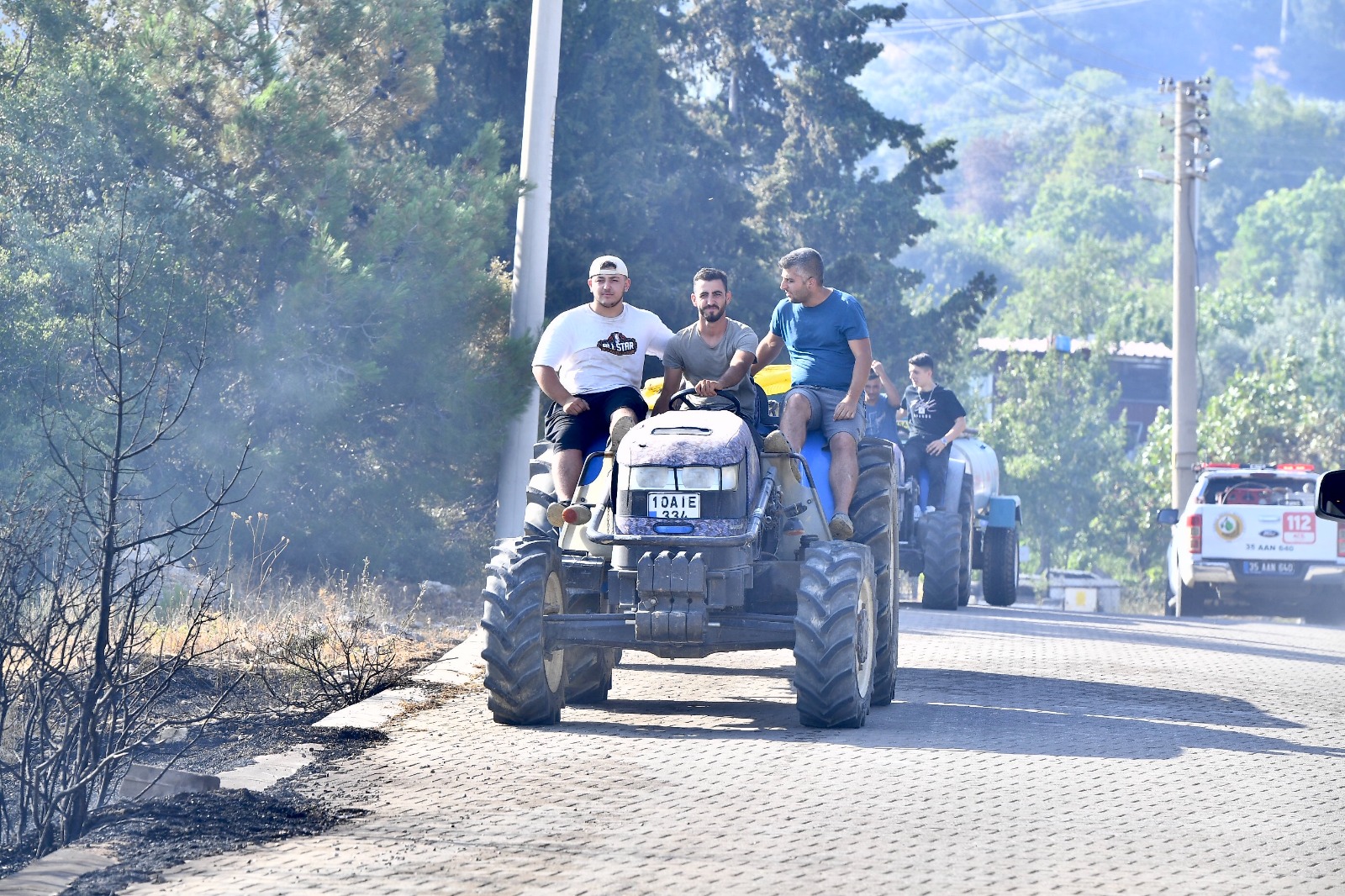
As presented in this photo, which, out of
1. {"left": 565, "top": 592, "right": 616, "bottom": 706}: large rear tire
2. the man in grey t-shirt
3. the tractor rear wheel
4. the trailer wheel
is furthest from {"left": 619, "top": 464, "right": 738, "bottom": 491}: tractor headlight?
the trailer wheel

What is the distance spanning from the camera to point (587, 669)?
10.9 metres

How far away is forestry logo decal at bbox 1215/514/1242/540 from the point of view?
2323 cm

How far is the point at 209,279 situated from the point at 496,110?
715 centimetres

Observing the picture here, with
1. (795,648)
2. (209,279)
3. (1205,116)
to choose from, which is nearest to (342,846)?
(795,648)

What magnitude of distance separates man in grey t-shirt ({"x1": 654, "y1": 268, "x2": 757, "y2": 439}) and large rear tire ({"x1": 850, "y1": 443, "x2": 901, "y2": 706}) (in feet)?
3.26

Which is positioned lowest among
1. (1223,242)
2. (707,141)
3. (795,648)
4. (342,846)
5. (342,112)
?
(342,846)

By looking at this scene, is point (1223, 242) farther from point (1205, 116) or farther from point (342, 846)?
point (342, 846)

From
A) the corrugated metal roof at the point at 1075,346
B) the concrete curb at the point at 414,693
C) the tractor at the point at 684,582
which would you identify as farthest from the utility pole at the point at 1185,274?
the corrugated metal roof at the point at 1075,346

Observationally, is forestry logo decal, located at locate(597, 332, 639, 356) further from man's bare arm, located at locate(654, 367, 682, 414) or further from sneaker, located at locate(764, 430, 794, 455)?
sneaker, located at locate(764, 430, 794, 455)

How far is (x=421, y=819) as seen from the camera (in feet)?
24.2

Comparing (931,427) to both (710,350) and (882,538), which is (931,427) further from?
(710,350)

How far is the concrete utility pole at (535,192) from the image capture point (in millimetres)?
16656

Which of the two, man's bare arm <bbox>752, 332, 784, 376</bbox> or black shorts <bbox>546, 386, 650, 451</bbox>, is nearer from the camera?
black shorts <bbox>546, 386, 650, 451</bbox>

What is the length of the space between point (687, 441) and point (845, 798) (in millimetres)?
2607
